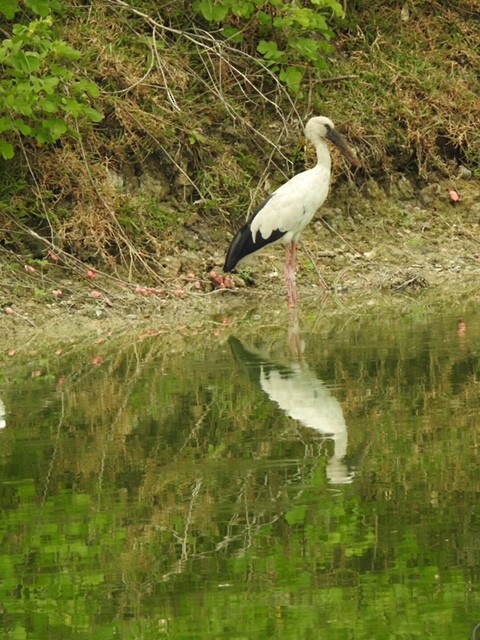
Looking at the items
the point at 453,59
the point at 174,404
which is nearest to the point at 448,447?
the point at 174,404

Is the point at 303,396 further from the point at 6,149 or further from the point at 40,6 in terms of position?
the point at 40,6

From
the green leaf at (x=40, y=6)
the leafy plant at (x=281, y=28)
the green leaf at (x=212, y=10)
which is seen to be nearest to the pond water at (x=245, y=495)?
the green leaf at (x=40, y=6)

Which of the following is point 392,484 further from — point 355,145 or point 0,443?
point 355,145

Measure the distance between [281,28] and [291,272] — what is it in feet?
9.48

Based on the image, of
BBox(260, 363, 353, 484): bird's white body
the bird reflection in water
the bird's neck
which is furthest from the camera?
the bird's neck

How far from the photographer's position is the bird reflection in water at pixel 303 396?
6113 millimetres

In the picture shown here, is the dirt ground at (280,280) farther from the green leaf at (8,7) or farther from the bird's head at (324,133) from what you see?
the green leaf at (8,7)

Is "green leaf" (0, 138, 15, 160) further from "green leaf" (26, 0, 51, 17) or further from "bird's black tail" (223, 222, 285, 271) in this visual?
"bird's black tail" (223, 222, 285, 271)

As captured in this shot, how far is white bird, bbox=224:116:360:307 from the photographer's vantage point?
11.7m

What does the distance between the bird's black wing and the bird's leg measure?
0.17m

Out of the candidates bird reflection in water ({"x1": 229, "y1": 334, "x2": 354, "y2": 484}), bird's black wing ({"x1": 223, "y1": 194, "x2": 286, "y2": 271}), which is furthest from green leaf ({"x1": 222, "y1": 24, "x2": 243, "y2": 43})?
bird reflection in water ({"x1": 229, "y1": 334, "x2": 354, "y2": 484})

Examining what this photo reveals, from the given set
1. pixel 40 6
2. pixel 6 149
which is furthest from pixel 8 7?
pixel 6 149

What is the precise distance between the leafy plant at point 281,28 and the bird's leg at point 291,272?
1961mm

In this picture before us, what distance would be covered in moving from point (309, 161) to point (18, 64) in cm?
384
